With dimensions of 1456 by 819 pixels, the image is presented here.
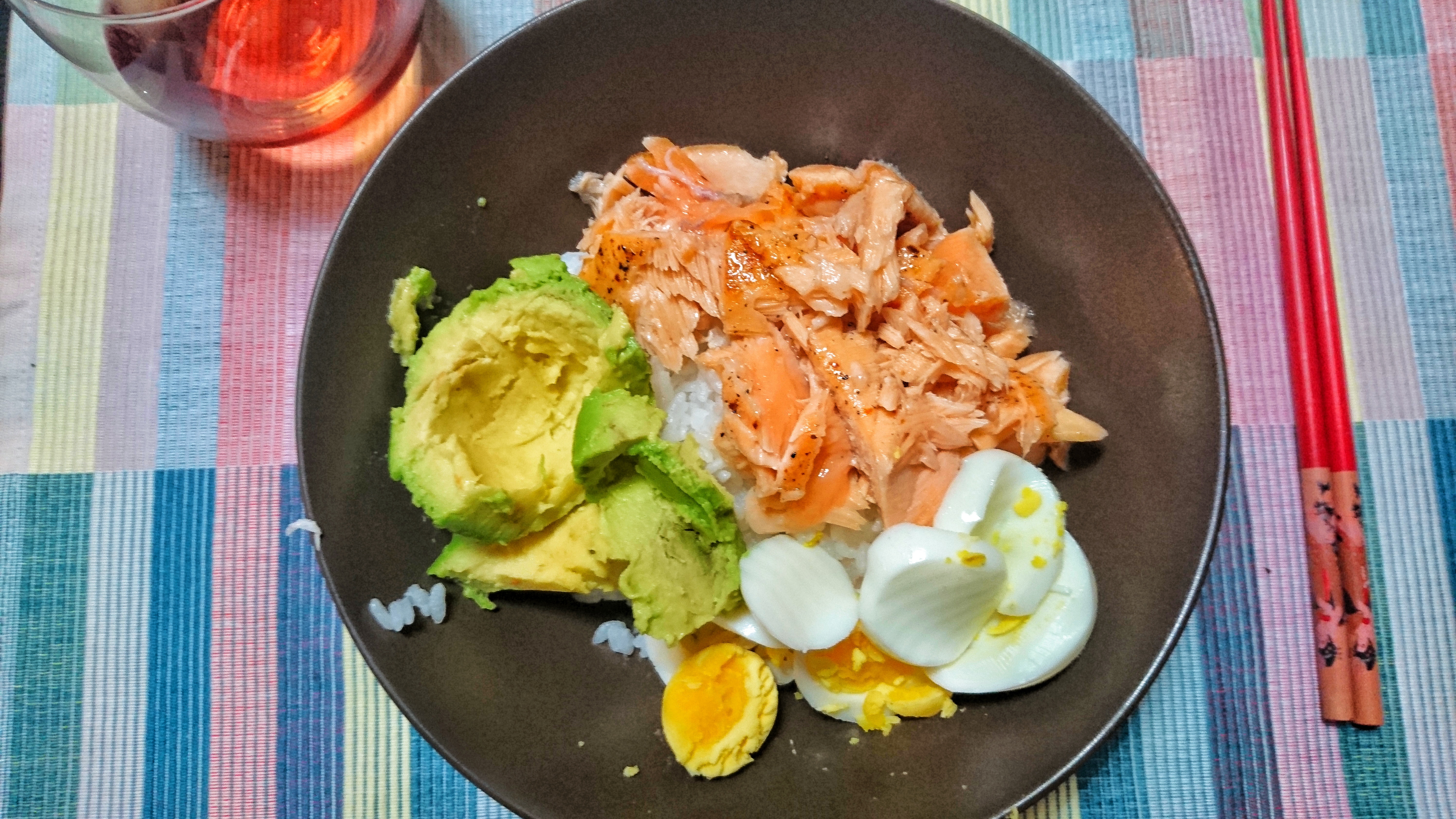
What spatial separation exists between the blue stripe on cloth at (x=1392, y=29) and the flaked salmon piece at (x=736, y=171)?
122cm

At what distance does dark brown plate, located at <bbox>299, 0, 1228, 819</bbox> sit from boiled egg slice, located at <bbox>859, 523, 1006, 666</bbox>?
5.7 inches

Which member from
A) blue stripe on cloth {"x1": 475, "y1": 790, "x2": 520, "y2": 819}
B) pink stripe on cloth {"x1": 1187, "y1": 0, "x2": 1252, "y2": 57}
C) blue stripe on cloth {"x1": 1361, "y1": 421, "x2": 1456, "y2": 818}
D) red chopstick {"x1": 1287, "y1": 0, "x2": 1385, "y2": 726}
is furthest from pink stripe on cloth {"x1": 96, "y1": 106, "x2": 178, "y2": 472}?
blue stripe on cloth {"x1": 1361, "y1": 421, "x2": 1456, "y2": 818}

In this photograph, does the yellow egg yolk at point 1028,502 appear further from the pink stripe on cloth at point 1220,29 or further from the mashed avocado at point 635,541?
the pink stripe on cloth at point 1220,29

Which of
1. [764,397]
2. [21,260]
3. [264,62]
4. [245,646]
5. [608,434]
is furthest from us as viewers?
[21,260]

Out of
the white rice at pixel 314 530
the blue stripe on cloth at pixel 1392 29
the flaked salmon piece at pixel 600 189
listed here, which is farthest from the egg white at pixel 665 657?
the blue stripe on cloth at pixel 1392 29

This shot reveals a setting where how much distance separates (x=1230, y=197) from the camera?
1.66m

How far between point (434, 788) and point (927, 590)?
35.6 inches

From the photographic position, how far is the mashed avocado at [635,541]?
4.09ft

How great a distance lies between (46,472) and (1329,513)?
2258 millimetres

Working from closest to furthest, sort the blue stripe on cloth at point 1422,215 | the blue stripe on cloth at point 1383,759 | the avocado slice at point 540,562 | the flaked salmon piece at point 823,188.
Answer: the avocado slice at point 540,562, the flaked salmon piece at point 823,188, the blue stripe on cloth at point 1383,759, the blue stripe on cloth at point 1422,215

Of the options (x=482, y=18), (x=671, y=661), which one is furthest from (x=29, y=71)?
(x=671, y=661)

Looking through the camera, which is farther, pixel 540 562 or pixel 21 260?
pixel 21 260

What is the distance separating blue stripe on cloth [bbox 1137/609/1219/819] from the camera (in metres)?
1.52

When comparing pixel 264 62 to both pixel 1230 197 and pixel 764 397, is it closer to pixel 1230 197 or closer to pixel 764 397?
pixel 764 397
